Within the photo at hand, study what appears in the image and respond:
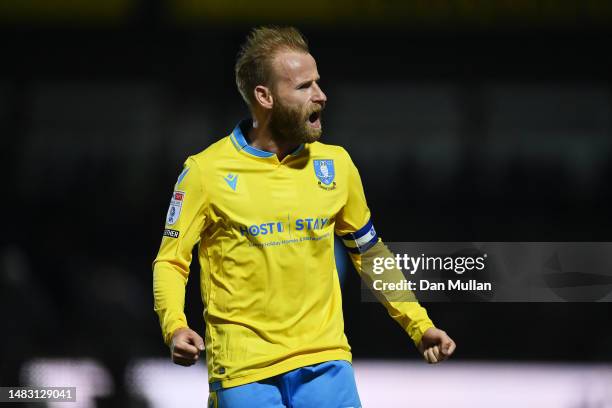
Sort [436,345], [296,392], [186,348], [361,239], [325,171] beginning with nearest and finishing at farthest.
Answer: [186,348]
[296,392]
[436,345]
[325,171]
[361,239]

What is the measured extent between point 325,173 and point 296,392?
0.61 meters

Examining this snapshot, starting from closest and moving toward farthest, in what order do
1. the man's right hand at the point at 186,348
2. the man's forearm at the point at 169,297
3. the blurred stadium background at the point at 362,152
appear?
1. the man's right hand at the point at 186,348
2. the man's forearm at the point at 169,297
3. the blurred stadium background at the point at 362,152

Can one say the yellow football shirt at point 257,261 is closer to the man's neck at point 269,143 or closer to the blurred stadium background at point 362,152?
the man's neck at point 269,143

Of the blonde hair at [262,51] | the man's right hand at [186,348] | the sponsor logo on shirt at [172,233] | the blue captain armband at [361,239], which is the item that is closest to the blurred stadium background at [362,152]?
the blue captain armband at [361,239]

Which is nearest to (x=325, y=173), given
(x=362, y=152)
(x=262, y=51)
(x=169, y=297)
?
(x=262, y=51)

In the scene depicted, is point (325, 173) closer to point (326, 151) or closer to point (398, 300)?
point (326, 151)

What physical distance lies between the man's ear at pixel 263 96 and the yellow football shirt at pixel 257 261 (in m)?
0.11

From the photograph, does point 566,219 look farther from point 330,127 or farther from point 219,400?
point 219,400

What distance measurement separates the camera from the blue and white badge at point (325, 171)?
2.71 meters

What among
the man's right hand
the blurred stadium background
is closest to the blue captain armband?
the man's right hand

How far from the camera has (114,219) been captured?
4.94 m

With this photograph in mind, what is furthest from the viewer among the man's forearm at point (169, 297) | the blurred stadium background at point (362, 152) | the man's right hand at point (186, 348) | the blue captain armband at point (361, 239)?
the blurred stadium background at point (362, 152)

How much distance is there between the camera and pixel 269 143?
271cm

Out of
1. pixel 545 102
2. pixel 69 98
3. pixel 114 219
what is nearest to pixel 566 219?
pixel 545 102
